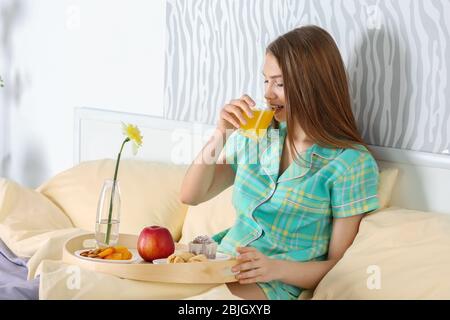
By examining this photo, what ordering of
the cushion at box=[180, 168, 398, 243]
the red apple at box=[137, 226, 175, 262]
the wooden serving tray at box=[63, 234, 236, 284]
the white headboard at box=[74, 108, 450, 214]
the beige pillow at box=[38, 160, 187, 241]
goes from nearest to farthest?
the wooden serving tray at box=[63, 234, 236, 284] < the red apple at box=[137, 226, 175, 262] < the white headboard at box=[74, 108, 450, 214] < the cushion at box=[180, 168, 398, 243] < the beige pillow at box=[38, 160, 187, 241]

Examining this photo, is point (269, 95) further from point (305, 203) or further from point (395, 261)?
point (395, 261)

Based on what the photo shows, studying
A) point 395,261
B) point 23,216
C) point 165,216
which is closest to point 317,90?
point 395,261

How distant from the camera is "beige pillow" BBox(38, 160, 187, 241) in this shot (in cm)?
264

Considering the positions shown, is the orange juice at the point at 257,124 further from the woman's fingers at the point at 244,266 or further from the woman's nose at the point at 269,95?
the woman's fingers at the point at 244,266

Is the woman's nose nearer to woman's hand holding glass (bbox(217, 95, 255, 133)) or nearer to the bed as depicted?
woman's hand holding glass (bbox(217, 95, 255, 133))

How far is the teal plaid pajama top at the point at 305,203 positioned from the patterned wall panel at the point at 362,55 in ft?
0.57

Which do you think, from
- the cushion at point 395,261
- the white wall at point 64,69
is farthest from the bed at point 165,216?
the white wall at point 64,69

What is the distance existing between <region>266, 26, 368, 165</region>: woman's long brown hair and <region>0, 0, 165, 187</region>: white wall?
3.03 feet

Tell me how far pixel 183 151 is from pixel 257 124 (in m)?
0.82

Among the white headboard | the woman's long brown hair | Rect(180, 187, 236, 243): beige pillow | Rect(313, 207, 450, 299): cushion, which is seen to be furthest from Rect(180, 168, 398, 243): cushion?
Rect(313, 207, 450, 299): cushion

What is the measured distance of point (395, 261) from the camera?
6.21 ft

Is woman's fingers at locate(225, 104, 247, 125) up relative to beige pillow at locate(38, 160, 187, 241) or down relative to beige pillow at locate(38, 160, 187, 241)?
up
